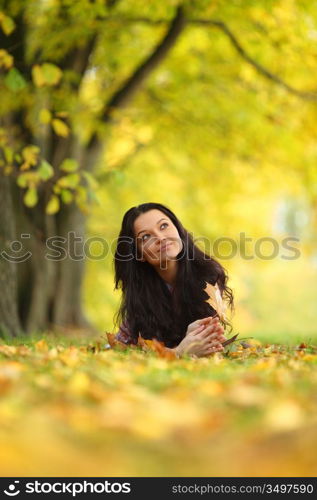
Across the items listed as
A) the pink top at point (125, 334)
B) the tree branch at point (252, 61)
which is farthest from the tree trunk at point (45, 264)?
the pink top at point (125, 334)

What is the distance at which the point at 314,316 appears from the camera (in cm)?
3628

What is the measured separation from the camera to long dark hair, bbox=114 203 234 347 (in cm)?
440

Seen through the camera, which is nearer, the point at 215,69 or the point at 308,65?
the point at 308,65

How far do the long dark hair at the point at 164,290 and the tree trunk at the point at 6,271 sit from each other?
1.70 m

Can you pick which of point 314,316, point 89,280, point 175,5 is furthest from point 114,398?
point 314,316

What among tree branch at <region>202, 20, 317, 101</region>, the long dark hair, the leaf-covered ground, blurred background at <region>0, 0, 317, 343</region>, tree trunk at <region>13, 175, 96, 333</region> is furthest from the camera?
tree trunk at <region>13, 175, 96, 333</region>

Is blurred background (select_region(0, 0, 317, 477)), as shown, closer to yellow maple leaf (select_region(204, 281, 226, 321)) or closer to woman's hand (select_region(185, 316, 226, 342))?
woman's hand (select_region(185, 316, 226, 342))

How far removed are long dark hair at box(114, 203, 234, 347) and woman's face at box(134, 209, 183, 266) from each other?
0.29 feet

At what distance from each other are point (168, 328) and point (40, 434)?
3.10 m

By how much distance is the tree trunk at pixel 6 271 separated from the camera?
5.88 meters

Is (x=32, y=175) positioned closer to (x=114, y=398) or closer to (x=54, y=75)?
(x=54, y=75)

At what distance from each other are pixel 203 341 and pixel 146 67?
5424 millimetres

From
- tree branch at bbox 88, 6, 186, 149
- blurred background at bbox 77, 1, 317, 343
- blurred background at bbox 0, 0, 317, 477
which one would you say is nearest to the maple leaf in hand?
blurred background at bbox 0, 0, 317, 477

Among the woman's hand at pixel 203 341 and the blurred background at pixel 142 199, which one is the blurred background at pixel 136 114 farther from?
the woman's hand at pixel 203 341
